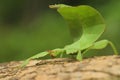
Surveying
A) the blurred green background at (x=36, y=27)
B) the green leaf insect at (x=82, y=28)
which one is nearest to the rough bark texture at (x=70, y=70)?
the green leaf insect at (x=82, y=28)

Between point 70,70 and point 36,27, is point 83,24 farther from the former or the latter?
point 36,27

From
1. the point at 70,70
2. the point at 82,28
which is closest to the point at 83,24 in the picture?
the point at 82,28

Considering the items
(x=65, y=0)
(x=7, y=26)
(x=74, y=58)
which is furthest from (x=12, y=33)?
(x=74, y=58)

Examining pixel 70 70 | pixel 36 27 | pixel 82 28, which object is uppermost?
pixel 36 27

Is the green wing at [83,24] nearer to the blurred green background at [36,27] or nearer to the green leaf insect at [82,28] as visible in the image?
the green leaf insect at [82,28]

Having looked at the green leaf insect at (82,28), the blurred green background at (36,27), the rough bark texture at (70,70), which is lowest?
the rough bark texture at (70,70)

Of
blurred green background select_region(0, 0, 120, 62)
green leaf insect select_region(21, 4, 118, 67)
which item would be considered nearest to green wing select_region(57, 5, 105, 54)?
green leaf insect select_region(21, 4, 118, 67)
